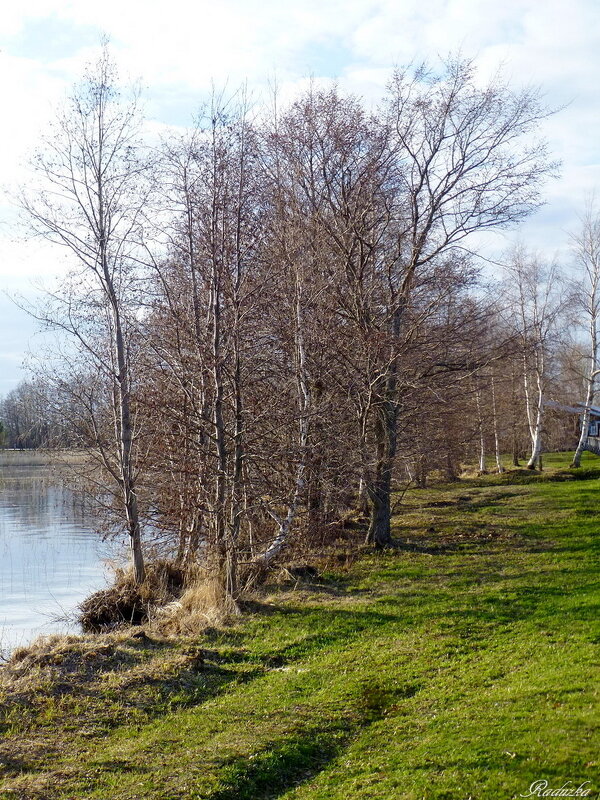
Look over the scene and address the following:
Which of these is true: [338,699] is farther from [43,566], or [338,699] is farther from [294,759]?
[43,566]

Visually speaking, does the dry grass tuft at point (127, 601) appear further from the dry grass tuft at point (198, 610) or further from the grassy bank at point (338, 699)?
the grassy bank at point (338, 699)

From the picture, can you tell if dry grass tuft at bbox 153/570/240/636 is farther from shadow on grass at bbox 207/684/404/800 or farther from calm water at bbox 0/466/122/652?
shadow on grass at bbox 207/684/404/800

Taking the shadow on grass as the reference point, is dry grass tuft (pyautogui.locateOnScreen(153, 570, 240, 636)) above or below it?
above

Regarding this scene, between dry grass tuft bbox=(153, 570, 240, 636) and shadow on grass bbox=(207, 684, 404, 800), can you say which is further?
dry grass tuft bbox=(153, 570, 240, 636)

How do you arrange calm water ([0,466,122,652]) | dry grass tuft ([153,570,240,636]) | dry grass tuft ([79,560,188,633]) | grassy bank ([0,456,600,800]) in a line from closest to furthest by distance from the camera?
grassy bank ([0,456,600,800]) → dry grass tuft ([153,570,240,636]) → dry grass tuft ([79,560,188,633]) → calm water ([0,466,122,652])

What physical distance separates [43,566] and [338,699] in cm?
1221

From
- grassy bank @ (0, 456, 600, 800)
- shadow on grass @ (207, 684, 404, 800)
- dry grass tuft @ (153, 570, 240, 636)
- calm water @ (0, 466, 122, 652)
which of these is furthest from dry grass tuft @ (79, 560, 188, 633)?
shadow on grass @ (207, 684, 404, 800)

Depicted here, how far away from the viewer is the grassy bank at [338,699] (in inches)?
212

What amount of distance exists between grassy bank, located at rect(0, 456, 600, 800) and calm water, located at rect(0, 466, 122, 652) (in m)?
3.50

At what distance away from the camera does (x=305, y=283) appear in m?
14.4

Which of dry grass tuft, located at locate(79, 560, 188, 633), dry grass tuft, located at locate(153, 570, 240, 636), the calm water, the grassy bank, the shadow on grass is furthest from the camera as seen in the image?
A: the calm water

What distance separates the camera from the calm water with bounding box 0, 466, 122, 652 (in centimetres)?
1270

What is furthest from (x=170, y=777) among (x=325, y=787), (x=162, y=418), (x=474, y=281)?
(x=474, y=281)

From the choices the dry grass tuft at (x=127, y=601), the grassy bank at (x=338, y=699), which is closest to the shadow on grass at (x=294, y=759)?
the grassy bank at (x=338, y=699)
